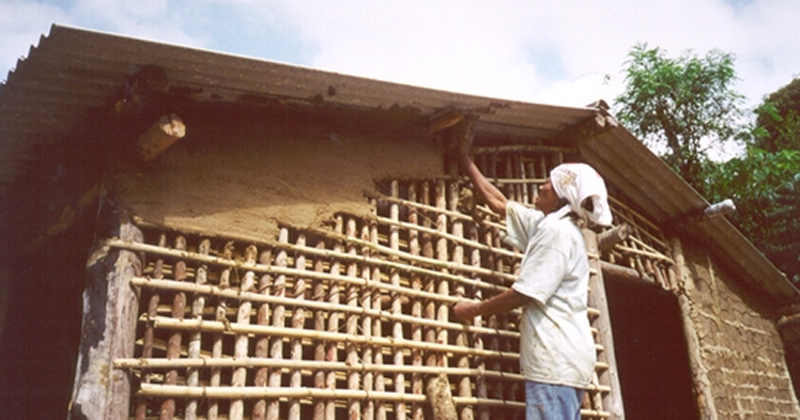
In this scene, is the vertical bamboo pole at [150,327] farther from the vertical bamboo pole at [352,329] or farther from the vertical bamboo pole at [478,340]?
the vertical bamboo pole at [478,340]

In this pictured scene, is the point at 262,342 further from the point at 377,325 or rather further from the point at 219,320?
the point at 377,325

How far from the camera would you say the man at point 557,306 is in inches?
121

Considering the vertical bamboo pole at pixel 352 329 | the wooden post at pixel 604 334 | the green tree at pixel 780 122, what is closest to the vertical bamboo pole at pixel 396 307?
the vertical bamboo pole at pixel 352 329

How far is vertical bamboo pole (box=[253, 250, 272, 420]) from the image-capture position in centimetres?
277

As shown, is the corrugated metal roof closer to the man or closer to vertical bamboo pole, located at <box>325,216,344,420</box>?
vertical bamboo pole, located at <box>325,216,344,420</box>

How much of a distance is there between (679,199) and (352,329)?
3.75 meters

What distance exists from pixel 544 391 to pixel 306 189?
1.54 meters

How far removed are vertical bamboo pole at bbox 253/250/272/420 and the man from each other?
1.09 metres

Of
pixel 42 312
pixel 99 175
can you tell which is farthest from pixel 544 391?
pixel 42 312

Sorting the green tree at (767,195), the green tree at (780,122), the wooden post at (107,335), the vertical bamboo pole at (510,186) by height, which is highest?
the green tree at (780,122)

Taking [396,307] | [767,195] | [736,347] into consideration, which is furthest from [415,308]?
[767,195]

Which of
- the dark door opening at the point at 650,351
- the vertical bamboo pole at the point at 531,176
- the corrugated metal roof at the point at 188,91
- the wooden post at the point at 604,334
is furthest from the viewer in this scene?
the dark door opening at the point at 650,351

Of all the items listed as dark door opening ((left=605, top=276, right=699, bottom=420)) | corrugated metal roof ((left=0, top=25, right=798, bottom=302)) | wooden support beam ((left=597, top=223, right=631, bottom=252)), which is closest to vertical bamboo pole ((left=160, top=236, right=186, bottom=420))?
corrugated metal roof ((left=0, top=25, right=798, bottom=302))

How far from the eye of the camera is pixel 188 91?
3025mm
